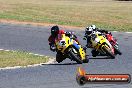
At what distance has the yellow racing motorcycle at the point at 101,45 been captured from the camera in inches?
750

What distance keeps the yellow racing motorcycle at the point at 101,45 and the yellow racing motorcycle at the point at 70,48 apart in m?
1.79

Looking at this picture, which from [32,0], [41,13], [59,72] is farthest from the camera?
[32,0]

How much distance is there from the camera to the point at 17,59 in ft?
59.3

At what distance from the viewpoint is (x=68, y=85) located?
12.4 metres

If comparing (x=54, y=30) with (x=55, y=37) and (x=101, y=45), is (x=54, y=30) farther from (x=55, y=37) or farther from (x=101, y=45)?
(x=101, y=45)

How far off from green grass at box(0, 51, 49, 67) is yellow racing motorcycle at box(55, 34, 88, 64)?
1.00 metres

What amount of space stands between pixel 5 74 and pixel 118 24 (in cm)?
2492

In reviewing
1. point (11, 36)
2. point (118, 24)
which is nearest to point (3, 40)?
point (11, 36)

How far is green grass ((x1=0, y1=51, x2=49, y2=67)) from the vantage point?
16.8m

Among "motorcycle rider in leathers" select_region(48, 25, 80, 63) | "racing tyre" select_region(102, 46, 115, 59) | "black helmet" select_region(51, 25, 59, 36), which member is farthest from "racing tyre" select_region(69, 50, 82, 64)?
"racing tyre" select_region(102, 46, 115, 59)

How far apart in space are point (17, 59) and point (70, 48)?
207cm

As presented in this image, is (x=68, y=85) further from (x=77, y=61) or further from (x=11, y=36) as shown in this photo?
(x=11, y=36)

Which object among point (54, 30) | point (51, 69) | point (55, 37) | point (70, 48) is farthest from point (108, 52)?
point (51, 69)

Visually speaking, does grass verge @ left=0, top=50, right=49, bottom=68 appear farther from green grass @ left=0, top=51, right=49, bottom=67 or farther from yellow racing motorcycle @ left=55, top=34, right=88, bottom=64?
yellow racing motorcycle @ left=55, top=34, right=88, bottom=64
